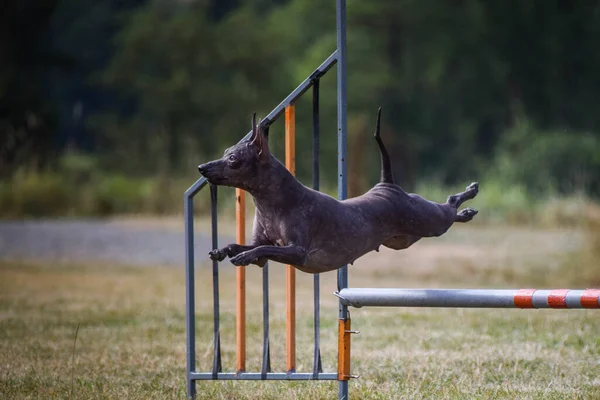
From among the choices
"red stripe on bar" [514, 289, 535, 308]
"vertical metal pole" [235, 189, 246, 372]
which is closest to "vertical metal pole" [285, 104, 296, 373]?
"vertical metal pole" [235, 189, 246, 372]

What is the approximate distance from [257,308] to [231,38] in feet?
72.2

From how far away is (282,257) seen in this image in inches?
191

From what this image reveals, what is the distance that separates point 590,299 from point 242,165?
147 centimetres

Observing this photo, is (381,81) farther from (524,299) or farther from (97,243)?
(524,299)

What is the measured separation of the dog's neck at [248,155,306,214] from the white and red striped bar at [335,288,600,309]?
0.55 metres

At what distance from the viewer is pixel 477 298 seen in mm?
5004

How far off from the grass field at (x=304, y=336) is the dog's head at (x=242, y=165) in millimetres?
1456

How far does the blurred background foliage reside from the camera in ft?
97.5

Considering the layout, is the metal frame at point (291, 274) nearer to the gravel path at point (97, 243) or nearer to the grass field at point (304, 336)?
the grass field at point (304, 336)

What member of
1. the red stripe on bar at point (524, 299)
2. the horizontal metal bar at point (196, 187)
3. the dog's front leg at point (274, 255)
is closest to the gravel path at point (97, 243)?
the horizontal metal bar at point (196, 187)

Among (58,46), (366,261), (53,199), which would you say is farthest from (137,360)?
(58,46)

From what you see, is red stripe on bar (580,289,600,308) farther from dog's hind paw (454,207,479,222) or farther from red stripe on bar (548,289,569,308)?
dog's hind paw (454,207,479,222)

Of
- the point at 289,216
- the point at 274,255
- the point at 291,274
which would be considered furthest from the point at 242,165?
the point at 291,274

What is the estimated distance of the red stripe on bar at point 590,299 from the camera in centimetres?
477
